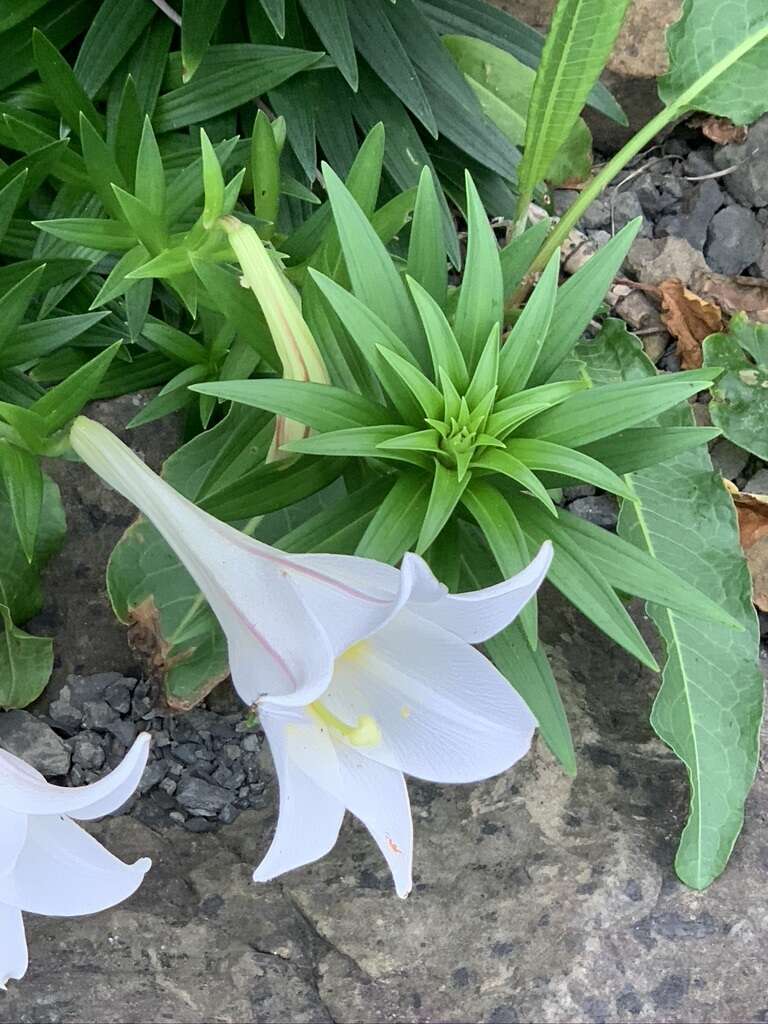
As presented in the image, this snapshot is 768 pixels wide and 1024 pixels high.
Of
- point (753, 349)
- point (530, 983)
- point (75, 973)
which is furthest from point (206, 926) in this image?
point (753, 349)

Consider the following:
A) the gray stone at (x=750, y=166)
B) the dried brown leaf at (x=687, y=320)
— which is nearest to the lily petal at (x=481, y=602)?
the dried brown leaf at (x=687, y=320)

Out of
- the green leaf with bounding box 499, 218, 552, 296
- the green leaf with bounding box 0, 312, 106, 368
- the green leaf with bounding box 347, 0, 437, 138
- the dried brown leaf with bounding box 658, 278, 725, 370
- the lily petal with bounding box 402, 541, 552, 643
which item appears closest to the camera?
the lily petal with bounding box 402, 541, 552, 643

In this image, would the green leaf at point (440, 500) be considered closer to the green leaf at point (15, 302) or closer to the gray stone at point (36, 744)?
the green leaf at point (15, 302)

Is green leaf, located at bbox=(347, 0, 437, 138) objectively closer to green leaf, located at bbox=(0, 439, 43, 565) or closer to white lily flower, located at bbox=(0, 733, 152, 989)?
green leaf, located at bbox=(0, 439, 43, 565)

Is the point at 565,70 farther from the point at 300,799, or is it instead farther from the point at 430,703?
the point at 300,799

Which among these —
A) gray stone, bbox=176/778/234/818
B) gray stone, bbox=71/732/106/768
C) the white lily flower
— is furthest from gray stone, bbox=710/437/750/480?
the white lily flower

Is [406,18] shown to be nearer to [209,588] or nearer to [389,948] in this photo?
[209,588]
